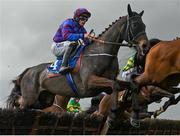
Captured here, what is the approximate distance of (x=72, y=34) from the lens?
29.2 feet

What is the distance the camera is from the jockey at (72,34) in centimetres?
889

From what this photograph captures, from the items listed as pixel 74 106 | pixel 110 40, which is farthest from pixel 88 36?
pixel 74 106

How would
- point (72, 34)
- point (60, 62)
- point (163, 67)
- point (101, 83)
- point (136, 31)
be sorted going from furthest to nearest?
point (163, 67) < point (60, 62) < point (72, 34) < point (136, 31) < point (101, 83)

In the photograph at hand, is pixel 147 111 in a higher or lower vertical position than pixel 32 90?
lower

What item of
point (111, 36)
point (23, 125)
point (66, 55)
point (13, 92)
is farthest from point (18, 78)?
point (23, 125)

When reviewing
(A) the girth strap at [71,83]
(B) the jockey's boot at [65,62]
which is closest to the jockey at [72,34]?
(B) the jockey's boot at [65,62]

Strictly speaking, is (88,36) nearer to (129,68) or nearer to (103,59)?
(103,59)

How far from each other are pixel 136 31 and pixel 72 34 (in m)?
1.28

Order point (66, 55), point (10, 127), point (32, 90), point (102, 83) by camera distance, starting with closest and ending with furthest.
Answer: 1. point (10, 127)
2. point (102, 83)
3. point (66, 55)
4. point (32, 90)

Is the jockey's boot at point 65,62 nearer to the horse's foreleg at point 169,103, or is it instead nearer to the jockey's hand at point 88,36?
the jockey's hand at point 88,36

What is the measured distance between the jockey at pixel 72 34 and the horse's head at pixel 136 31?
0.81 metres

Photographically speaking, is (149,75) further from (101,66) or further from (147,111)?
(147,111)

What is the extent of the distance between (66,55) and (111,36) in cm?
97

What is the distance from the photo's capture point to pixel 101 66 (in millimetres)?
8625
